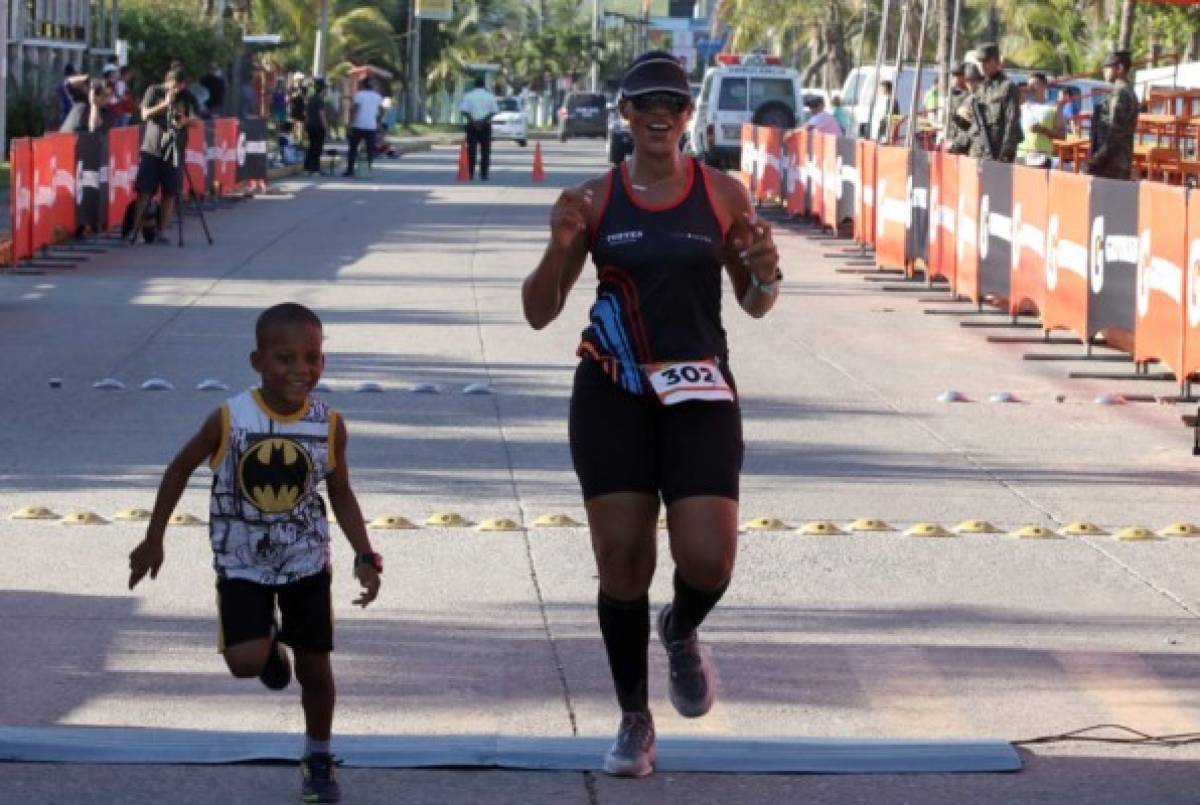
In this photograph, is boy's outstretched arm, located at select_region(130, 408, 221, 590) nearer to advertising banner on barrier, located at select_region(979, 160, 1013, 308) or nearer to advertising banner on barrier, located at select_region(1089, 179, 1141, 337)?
advertising banner on barrier, located at select_region(1089, 179, 1141, 337)

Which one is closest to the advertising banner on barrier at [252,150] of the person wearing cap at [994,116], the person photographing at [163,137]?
the person photographing at [163,137]

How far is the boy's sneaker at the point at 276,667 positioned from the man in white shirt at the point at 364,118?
3599 centimetres

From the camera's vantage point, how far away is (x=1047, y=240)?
54.2ft

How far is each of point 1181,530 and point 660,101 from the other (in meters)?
4.55

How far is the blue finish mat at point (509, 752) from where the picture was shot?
598 cm

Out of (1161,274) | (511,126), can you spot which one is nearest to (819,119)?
(1161,274)

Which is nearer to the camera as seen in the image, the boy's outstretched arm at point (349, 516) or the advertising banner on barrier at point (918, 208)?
the boy's outstretched arm at point (349, 516)

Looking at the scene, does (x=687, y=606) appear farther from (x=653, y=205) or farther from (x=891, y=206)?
(x=891, y=206)

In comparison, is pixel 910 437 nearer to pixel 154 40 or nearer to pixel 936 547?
pixel 936 547

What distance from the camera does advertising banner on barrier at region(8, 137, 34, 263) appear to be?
20456 mm

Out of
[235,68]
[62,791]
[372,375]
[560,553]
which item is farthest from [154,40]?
[62,791]

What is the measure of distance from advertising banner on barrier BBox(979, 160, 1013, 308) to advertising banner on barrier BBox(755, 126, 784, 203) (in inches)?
595

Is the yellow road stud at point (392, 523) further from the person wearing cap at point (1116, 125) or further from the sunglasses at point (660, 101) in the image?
the person wearing cap at point (1116, 125)

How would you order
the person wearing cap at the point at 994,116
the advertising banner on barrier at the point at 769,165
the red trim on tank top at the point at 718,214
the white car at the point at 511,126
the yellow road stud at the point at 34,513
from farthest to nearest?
the white car at the point at 511,126, the advertising banner on barrier at the point at 769,165, the person wearing cap at the point at 994,116, the yellow road stud at the point at 34,513, the red trim on tank top at the point at 718,214
